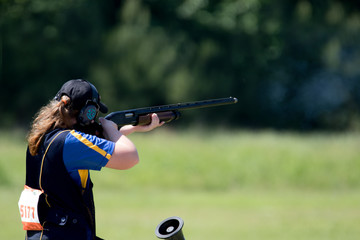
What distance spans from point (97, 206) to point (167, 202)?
1.80 m

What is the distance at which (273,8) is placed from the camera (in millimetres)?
34656

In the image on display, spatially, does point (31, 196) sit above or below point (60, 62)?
below

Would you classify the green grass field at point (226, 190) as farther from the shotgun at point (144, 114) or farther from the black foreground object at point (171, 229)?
the black foreground object at point (171, 229)

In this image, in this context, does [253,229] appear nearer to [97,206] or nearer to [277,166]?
[97,206]

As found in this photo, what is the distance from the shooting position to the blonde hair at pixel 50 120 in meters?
3.21

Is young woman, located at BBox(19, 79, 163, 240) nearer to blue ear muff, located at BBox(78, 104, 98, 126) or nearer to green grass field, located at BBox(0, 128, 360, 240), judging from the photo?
blue ear muff, located at BBox(78, 104, 98, 126)

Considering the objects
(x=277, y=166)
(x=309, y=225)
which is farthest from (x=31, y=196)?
(x=277, y=166)

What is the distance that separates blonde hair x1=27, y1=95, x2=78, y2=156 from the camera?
3.21 metres

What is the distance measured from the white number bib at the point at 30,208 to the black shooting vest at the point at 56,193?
27 millimetres

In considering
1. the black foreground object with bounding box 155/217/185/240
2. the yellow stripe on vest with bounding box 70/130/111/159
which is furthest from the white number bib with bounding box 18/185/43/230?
the black foreground object with bounding box 155/217/185/240

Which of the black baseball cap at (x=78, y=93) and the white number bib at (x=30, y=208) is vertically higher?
the black baseball cap at (x=78, y=93)

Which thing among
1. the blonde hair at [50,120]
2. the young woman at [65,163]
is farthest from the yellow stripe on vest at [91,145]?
the blonde hair at [50,120]

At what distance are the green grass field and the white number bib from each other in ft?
19.5

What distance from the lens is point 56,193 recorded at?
3182mm
